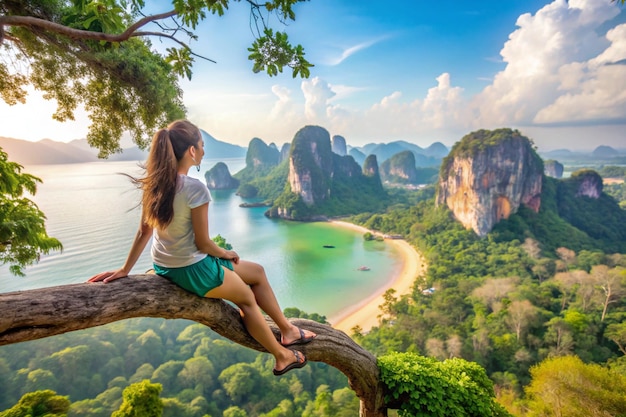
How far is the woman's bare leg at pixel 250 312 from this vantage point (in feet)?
4.79

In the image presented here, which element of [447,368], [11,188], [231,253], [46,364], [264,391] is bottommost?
[264,391]

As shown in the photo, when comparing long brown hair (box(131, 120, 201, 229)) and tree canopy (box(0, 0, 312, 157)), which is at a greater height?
tree canopy (box(0, 0, 312, 157))

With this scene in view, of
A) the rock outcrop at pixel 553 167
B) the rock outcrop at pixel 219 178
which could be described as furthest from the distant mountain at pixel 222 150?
the rock outcrop at pixel 553 167

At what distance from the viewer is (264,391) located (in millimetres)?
8719

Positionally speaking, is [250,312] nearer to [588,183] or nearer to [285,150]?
[588,183]

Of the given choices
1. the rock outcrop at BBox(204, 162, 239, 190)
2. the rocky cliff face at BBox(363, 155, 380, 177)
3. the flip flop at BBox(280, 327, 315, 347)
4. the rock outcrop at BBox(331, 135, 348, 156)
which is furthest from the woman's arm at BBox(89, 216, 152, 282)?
the rock outcrop at BBox(331, 135, 348, 156)

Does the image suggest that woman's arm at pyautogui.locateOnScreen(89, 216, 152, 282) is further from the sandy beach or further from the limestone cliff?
the limestone cliff

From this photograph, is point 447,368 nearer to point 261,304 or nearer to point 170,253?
point 261,304

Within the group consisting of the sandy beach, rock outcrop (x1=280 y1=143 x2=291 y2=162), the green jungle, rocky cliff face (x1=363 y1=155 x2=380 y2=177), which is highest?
rock outcrop (x1=280 y1=143 x2=291 y2=162)

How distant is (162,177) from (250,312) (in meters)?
0.84

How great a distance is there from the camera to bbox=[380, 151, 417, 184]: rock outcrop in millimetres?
68375

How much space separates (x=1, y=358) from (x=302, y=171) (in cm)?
3667

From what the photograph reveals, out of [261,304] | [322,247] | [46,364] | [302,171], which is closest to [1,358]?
[46,364]

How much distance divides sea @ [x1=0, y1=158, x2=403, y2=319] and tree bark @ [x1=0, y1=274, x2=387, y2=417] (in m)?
8.49
